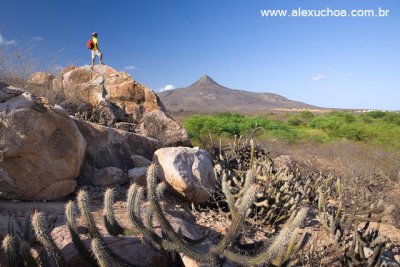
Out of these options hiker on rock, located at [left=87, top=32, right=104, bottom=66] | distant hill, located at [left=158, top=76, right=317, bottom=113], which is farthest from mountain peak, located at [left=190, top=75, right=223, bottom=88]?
hiker on rock, located at [left=87, top=32, right=104, bottom=66]

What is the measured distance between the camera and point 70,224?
3.32 meters

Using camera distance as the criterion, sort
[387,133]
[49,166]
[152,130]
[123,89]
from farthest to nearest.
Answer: [387,133] < [123,89] < [152,130] < [49,166]

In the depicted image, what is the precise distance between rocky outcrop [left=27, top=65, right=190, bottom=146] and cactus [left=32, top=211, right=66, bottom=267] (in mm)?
5200

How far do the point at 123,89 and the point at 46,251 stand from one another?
7.42m

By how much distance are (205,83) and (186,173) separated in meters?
123

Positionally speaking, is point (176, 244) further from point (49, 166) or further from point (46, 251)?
point (49, 166)

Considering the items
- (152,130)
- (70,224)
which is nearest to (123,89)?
(152,130)

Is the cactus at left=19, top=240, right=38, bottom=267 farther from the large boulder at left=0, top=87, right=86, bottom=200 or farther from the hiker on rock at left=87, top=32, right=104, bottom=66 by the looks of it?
the hiker on rock at left=87, top=32, right=104, bottom=66

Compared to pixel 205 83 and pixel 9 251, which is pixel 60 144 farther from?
pixel 205 83

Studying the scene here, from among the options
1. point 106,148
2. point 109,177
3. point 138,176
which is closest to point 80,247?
point 138,176

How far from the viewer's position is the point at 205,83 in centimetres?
12744

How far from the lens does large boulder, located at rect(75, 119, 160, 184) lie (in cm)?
588

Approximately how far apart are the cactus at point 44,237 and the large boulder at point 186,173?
2.34 metres

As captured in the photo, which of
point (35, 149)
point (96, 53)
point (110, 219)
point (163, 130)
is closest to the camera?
point (110, 219)
